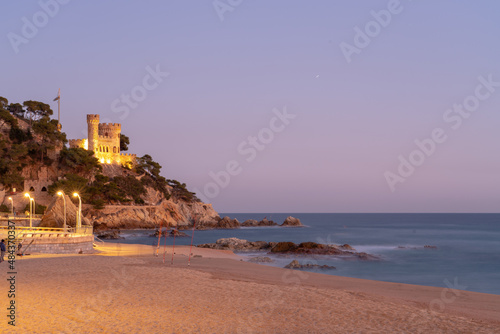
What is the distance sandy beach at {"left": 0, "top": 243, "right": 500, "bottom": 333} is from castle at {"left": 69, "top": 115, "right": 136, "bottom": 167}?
2957 inches

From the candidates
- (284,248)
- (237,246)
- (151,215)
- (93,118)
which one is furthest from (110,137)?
(284,248)

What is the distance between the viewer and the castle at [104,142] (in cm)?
8919

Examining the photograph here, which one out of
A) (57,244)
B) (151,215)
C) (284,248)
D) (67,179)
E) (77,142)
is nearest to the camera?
(57,244)

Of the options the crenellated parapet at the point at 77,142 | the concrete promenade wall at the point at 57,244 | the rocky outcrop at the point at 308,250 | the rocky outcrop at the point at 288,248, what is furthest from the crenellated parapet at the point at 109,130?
the concrete promenade wall at the point at 57,244

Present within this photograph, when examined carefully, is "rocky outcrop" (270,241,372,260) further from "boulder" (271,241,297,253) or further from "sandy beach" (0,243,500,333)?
"sandy beach" (0,243,500,333)

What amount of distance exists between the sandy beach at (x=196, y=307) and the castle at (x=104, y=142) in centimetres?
7512

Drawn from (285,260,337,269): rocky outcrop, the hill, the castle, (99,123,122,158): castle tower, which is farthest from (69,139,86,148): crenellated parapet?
(285,260,337,269): rocky outcrop

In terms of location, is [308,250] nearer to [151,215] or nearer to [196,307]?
[196,307]

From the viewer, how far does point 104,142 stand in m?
91.2

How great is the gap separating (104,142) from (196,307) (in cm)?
8488

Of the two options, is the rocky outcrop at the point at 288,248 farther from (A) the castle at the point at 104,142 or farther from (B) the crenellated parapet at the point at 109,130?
(B) the crenellated parapet at the point at 109,130

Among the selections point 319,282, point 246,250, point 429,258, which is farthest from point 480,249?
point 319,282

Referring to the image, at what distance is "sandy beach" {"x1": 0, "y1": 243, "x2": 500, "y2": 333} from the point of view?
391 inches

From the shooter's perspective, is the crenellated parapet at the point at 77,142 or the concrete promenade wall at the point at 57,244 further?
the crenellated parapet at the point at 77,142
